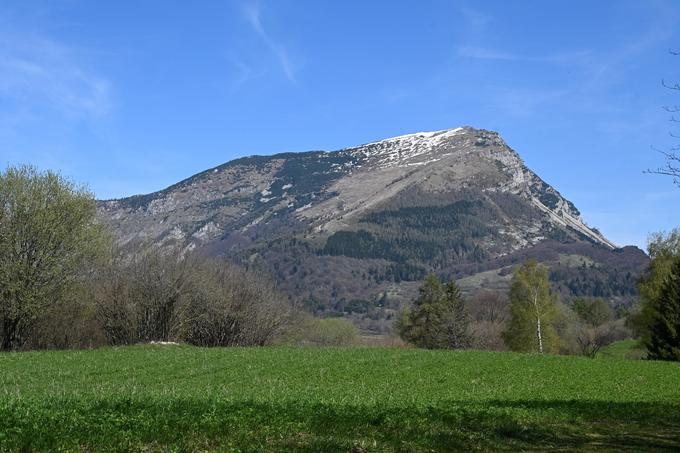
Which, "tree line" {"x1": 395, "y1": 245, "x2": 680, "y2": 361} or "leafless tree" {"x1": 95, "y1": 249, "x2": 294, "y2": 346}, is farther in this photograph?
"tree line" {"x1": 395, "y1": 245, "x2": 680, "y2": 361}

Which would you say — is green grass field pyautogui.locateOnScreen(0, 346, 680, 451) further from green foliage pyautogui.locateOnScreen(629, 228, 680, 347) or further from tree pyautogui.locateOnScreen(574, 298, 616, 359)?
tree pyautogui.locateOnScreen(574, 298, 616, 359)

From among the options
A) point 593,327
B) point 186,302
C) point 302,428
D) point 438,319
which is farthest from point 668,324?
point 593,327

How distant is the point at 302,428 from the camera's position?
1175 centimetres

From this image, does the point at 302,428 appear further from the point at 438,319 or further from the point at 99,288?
the point at 438,319

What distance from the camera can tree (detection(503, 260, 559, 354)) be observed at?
236 ft

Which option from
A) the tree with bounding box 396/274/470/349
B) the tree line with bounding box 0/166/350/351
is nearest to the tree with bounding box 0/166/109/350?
the tree line with bounding box 0/166/350/351

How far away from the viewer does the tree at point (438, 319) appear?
77562mm

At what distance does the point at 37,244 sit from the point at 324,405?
37527mm

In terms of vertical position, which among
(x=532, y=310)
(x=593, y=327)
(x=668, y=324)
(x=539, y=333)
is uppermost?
(x=532, y=310)

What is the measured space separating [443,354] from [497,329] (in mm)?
52435

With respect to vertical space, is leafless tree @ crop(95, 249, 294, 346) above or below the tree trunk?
above

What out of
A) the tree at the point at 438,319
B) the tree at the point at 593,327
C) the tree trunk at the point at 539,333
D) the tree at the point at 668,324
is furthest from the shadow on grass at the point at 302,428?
the tree at the point at 593,327

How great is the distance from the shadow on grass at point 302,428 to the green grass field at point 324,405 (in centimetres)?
3

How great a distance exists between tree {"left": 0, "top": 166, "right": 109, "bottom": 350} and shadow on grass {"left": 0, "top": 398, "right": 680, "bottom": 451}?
34966 millimetres
